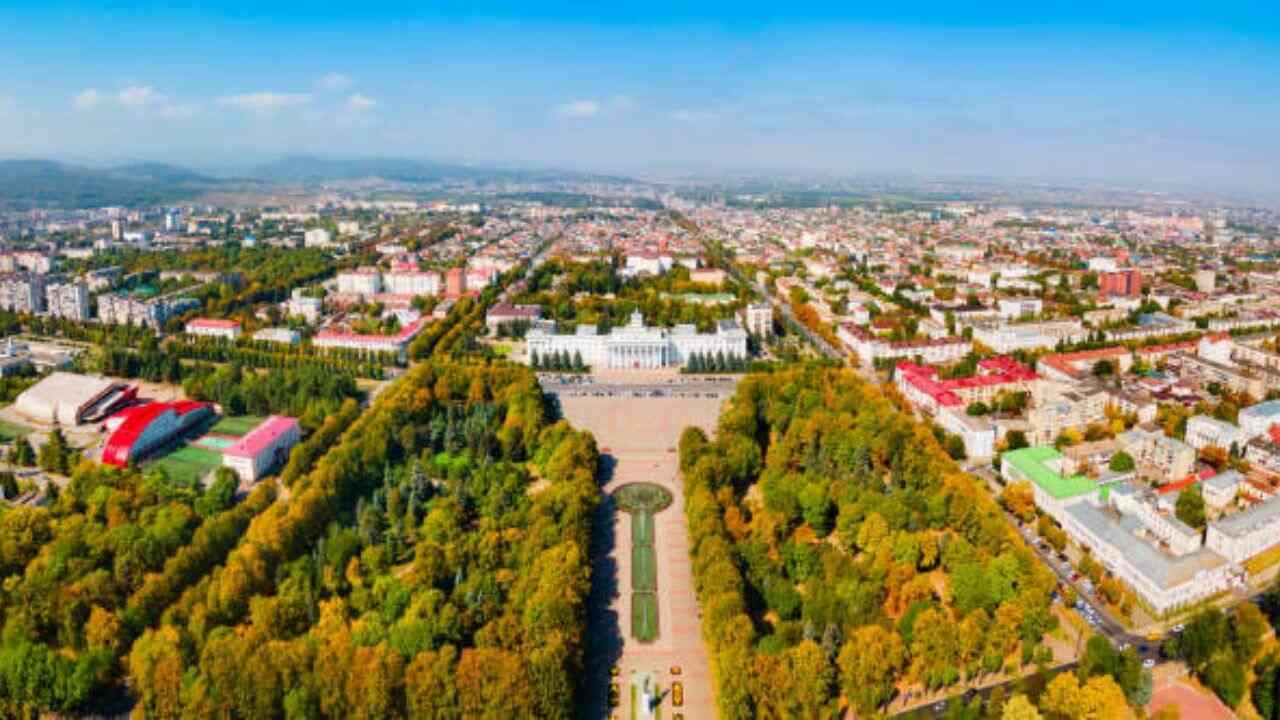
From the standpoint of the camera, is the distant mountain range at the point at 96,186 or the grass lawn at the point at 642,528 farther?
the distant mountain range at the point at 96,186

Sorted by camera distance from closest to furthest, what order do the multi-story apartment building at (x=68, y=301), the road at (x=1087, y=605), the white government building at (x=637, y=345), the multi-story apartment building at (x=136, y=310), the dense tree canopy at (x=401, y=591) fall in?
the dense tree canopy at (x=401, y=591) < the road at (x=1087, y=605) < the white government building at (x=637, y=345) < the multi-story apartment building at (x=136, y=310) < the multi-story apartment building at (x=68, y=301)

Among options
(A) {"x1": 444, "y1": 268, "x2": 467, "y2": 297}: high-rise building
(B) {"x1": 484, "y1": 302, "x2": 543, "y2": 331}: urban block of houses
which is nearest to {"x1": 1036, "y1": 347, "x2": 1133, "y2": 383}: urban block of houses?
(B) {"x1": 484, "y1": 302, "x2": 543, "y2": 331}: urban block of houses

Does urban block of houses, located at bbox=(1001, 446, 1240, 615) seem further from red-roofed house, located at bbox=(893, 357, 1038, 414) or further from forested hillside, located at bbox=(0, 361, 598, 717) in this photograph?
forested hillside, located at bbox=(0, 361, 598, 717)

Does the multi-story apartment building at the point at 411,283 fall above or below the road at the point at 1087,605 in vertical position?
above

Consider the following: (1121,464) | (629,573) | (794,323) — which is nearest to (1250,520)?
(1121,464)

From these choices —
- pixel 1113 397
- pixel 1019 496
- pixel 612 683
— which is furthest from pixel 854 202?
pixel 612 683

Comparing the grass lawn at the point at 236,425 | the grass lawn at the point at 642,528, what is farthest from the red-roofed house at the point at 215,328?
the grass lawn at the point at 642,528

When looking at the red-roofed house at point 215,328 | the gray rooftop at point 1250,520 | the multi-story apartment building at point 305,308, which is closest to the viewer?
the gray rooftop at point 1250,520

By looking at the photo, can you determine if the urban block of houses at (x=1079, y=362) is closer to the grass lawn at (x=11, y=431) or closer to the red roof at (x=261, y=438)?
the red roof at (x=261, y=438)
